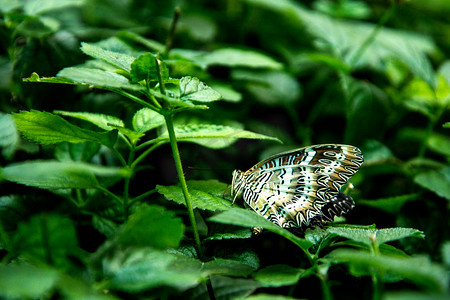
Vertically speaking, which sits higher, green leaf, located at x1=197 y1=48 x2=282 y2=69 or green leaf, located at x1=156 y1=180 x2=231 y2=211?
green leaf, located at x1=197 y1=48 x2=282 y2=69

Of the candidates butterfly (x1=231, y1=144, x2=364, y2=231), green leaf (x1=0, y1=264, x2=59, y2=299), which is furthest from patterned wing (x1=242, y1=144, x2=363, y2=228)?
green leaf (x1=0, y1=264, x2=59, y2=299)

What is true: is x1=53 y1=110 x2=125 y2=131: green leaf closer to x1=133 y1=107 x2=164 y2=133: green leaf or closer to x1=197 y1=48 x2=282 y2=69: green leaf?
x1=133 y1=107 x2=164 y2=133: green leaf

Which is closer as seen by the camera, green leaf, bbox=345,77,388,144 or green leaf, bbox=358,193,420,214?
green leaf, bbox=358,193,420,214

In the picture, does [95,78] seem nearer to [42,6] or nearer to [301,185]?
[301,185]

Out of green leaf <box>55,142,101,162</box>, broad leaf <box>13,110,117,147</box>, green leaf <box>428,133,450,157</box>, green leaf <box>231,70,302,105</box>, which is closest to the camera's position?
broad leaf <box>13,110,117,147</box>

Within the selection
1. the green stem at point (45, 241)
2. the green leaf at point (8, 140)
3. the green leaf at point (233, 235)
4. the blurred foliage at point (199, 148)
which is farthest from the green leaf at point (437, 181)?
the green leaf at point (8, 140)

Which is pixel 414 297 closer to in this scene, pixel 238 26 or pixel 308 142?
pixel 308 142
